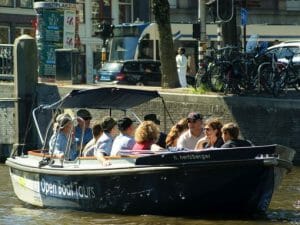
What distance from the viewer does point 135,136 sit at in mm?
13523

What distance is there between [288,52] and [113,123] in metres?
15.3

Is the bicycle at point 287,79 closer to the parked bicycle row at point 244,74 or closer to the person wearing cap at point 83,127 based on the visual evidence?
the parked bicycle row at point 244,74

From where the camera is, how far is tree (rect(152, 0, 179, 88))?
24.3 meters

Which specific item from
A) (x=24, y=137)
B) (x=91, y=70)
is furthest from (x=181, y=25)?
(x=24, y=137)

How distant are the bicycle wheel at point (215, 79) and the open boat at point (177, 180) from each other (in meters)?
8.04

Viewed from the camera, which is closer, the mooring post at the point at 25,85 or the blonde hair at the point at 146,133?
the blonde hair at the point at 146,133

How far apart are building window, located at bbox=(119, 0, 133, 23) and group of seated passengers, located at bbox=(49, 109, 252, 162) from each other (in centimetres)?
3777

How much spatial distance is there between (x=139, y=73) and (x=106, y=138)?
19881 millimetres

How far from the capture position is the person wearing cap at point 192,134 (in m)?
14.0

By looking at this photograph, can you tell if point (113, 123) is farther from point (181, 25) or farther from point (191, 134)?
point (181, 25)

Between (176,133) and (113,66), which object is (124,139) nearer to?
(176,133)

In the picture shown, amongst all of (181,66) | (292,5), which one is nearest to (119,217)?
(181,66)

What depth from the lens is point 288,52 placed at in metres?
28.8

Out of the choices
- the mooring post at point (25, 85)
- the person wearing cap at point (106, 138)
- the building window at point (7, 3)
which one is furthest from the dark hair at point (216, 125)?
the building window at point (7, 3)
